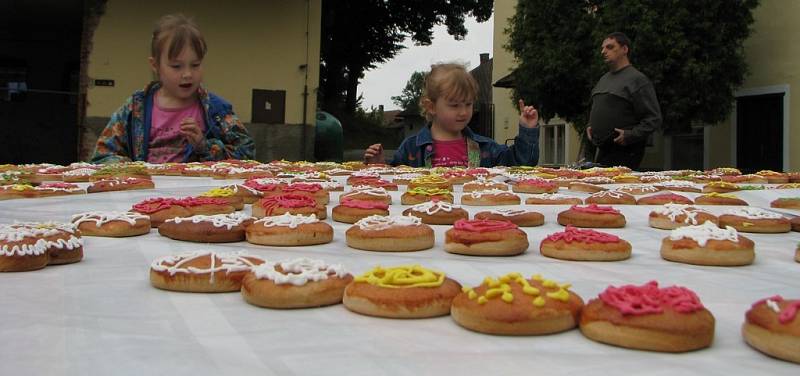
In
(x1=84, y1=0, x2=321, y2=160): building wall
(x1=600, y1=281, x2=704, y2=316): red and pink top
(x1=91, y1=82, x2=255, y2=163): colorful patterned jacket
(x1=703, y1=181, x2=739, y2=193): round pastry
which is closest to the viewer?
(x1=600, y1=281, x2=704, y2=316): red and pink top

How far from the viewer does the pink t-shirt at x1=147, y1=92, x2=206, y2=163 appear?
210 inches

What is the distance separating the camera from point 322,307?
1.36m

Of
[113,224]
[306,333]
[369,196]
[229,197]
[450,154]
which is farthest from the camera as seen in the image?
[450,154]

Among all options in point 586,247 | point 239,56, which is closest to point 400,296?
point 586,247

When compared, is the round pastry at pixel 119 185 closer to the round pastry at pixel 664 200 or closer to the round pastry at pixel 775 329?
the round pastry at pixel 664 200

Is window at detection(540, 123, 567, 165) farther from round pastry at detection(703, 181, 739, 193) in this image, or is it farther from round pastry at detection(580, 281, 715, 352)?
round pastry at detection(580, 281, 715, 352)

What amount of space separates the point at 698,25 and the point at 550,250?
482 inches

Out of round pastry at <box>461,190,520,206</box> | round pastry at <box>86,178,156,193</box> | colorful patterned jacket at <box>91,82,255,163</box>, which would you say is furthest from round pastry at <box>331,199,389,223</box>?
colorful patterned jacket at <box>91,82,255,163</box>

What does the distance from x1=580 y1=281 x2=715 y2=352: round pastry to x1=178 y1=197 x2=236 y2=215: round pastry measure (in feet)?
5.28

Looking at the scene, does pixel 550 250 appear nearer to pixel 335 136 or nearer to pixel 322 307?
pixel 322 307

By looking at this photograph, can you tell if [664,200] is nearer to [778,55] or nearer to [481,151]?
[481,151]

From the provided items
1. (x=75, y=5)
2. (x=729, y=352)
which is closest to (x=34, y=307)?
(x=729, y=352)

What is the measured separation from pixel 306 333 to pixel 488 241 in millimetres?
870

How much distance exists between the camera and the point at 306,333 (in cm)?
118
